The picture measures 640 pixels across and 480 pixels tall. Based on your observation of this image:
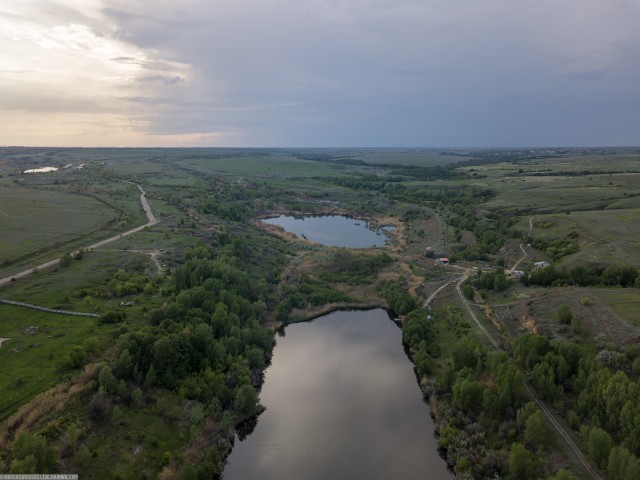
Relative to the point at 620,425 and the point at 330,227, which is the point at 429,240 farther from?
the point at 620,425

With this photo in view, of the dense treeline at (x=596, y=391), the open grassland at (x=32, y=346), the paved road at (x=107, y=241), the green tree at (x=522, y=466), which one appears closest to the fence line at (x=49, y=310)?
the open grassland at (x=32, y=346)

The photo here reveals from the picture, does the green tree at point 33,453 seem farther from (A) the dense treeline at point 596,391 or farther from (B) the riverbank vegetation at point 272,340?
(A) the dense treeline at point 596,391

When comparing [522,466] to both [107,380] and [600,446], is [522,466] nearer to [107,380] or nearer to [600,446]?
[600,446]

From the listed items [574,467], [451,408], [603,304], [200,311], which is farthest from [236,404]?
[603,304]

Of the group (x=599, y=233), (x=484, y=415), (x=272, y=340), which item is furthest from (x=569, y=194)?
(x=484, y=415)

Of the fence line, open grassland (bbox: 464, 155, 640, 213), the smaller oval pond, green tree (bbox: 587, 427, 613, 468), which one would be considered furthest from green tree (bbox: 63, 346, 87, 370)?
open grassland (bbox: 464, 155, 640, 213)
